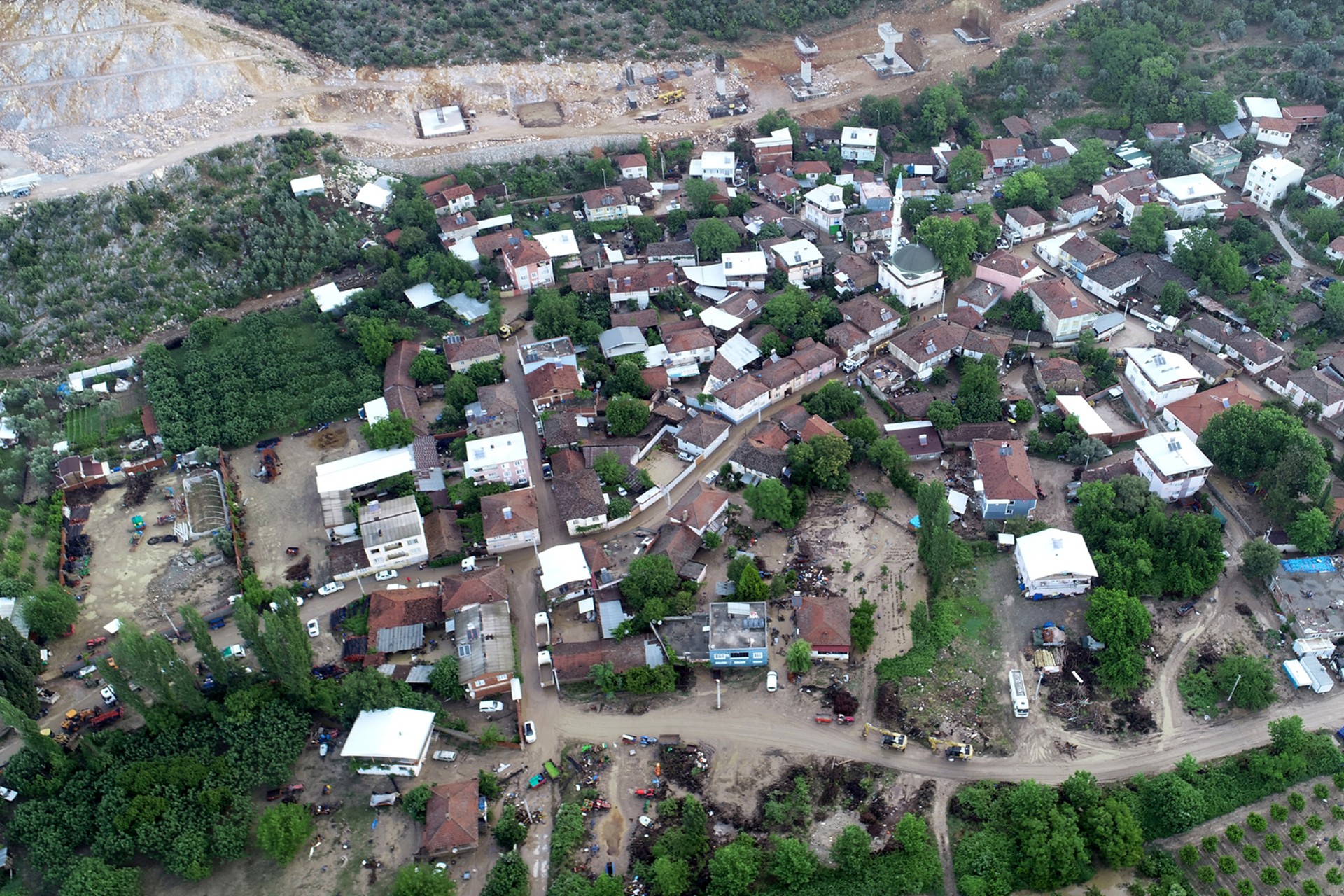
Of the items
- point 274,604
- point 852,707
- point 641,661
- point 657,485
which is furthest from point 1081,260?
point 274,604

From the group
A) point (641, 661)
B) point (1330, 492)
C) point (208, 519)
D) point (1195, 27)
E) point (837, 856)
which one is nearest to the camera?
point (837, 856)

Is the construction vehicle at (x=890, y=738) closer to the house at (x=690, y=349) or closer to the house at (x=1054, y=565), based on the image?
the house at (x=1054, y=565)

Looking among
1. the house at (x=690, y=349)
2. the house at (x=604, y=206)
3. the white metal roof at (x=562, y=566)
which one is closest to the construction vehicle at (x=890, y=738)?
the white metal roof at (x=562, y=566)

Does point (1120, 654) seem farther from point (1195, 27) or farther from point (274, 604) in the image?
point (1195, 27)

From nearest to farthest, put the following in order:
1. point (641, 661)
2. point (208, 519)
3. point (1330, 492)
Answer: point (641, 661) < point (1330, 492) < point (208, 519)

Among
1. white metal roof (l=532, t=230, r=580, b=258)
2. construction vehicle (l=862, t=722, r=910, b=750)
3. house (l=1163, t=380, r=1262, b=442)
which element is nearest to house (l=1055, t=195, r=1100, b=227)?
house (l=1163, t=380, r=1262, b=442)

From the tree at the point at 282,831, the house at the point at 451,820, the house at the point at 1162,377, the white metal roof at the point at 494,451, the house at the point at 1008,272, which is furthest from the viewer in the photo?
the house at the point at 1008,272

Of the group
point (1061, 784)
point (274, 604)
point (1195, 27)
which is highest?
point (1195, 27)
